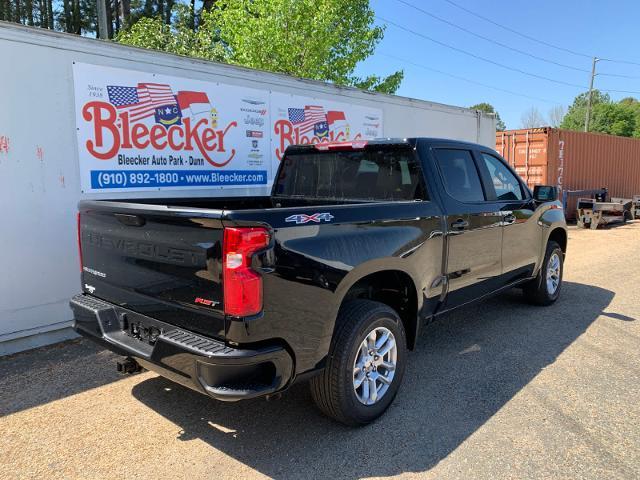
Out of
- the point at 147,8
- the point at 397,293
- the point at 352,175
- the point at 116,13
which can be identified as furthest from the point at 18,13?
the point at 397,293

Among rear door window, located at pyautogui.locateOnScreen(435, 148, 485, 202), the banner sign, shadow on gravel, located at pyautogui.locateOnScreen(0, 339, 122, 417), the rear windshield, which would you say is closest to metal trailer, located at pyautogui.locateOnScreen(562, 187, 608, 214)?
the banner sign

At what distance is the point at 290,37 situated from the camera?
12578 mm

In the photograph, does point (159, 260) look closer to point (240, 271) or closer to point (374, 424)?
point (240, 271)

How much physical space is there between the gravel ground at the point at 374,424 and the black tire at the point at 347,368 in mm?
152

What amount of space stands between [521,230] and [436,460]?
2923 millimetres

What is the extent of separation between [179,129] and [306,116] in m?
2.03

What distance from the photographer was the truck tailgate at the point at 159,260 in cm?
259

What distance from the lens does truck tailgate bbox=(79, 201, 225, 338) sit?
2.59m

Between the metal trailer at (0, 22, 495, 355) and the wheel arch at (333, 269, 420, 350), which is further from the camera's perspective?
the metal trailer at (0, 22, 495, 355)

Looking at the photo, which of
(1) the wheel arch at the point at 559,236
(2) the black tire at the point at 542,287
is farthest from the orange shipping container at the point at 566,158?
(2) the black tire at the point at 542,287

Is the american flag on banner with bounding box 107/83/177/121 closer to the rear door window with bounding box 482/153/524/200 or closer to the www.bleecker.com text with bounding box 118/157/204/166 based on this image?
the www.bleecker.com text with bounding box 118/157/204/166

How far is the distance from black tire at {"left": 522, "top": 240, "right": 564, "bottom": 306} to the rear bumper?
410 centimetres

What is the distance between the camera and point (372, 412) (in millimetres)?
3303

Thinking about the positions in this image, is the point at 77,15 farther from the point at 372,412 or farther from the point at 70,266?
the point at 372,412
